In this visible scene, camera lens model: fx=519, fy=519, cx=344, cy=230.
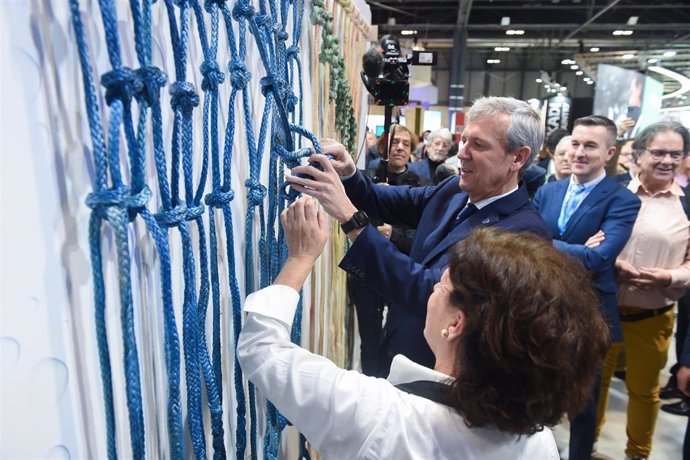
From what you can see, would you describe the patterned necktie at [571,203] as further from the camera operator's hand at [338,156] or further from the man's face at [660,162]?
the camera operator's hand at [338,156]

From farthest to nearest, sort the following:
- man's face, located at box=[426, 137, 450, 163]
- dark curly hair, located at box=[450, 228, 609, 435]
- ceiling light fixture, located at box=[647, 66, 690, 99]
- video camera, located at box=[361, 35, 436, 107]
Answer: ceiling light fixture, located at box=[647, 66, 690, 99] < man's face, located at box=[426, 137, 450, 163] < video camera, located at box=[361, 35, 436, 107] < dark curly hair, located at box=[450, 228, 609, 435]

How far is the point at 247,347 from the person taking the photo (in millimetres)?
678

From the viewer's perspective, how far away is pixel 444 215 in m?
1.31

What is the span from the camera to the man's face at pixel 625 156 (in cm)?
319

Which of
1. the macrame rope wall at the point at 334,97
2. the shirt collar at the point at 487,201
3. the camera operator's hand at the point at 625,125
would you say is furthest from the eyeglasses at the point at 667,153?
the camera operator's hand at the point at 625,125

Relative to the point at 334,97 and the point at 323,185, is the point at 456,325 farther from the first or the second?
the point at 334,97

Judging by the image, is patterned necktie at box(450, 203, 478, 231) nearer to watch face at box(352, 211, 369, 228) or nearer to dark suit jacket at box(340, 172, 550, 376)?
dark suit jacket at box(340, 172, 550, 376)

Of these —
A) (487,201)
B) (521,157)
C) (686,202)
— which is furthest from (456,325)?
(686,202)

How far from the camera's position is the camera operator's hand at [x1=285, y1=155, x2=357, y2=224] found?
0.86 m

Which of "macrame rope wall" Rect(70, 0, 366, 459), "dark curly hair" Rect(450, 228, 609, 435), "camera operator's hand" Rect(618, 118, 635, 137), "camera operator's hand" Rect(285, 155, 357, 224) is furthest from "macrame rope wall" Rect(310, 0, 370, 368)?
"camera operator's hand" Rect(618, 118, 635, 137)

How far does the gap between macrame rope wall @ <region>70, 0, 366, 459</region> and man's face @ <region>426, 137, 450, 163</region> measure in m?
1.96

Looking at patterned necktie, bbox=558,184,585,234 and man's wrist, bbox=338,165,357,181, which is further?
patterned necktie, bbox=558,184,585,234

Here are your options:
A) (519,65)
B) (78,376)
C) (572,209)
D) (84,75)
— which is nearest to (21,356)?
(78,376)

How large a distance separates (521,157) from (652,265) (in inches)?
38.4
